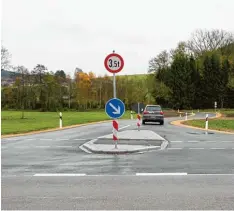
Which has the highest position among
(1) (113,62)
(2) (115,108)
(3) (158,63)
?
(3) (158,63)

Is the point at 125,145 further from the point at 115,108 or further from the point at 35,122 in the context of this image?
the point at 35,122

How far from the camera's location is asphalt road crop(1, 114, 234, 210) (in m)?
5.51

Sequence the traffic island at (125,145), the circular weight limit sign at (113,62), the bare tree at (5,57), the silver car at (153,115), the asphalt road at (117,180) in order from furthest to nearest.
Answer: the bare tree at (5,57)
the silver car at (153,115)
the circular weight limit sign at (113,62)
the traffic island at (125,145)
the asphalt road at (117,180)

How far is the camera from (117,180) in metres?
7.20

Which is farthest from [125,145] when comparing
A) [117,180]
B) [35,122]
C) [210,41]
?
[210,41]

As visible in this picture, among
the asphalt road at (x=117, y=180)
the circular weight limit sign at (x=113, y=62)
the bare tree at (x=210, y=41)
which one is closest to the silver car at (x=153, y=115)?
the asphalt road at (x=117, y=180)

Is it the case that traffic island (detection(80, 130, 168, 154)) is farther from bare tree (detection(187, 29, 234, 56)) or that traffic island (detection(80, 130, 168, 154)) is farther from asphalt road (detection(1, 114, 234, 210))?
bare tree (detection(187, 29, 234, 56))

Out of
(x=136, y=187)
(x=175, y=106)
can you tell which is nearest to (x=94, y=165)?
(x=136, y=187)

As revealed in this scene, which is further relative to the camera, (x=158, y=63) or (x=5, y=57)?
(x=158, y=63)

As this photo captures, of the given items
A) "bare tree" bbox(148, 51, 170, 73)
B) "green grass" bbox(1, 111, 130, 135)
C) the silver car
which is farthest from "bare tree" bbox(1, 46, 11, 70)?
"bare tree" bbox(148, 51, 170, 73)

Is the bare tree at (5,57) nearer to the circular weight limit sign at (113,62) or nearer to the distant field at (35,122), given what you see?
the distant field at (35,122)

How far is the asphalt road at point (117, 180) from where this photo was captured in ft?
18.1

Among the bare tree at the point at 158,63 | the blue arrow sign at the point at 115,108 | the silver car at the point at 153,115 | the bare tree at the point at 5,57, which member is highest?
the bare tree at the point at 158,63

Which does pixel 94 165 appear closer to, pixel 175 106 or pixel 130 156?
pixel 130 156
